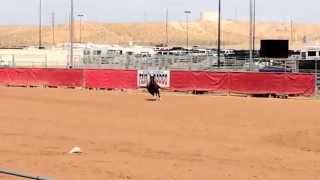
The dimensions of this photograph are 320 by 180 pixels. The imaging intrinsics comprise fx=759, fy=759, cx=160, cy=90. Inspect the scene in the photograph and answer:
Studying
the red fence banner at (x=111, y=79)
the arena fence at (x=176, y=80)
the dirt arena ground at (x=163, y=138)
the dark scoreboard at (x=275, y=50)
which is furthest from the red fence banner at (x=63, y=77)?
the dark scoreboard at (x=275, y=50)

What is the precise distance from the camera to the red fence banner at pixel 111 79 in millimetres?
43469

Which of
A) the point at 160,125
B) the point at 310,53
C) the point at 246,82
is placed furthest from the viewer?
the point at 310,53

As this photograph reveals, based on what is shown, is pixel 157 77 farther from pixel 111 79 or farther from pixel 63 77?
pixel 63 77

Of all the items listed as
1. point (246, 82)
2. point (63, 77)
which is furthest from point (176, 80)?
point (63, 77)

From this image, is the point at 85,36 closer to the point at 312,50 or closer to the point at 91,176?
the point at 312,50

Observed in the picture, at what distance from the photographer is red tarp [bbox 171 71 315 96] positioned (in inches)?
1444

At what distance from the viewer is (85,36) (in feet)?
646

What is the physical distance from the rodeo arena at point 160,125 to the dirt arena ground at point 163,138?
27mm

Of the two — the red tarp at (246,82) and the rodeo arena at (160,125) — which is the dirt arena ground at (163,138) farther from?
the red tarp at (246,82)

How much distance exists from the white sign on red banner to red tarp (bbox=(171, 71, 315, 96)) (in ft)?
1.67

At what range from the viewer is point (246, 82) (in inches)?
1503

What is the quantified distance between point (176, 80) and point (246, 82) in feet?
15.5

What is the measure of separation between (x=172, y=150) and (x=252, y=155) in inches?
77.9

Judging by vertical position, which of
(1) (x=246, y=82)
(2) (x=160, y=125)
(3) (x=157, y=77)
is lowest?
(2) (x=160, y=125)
